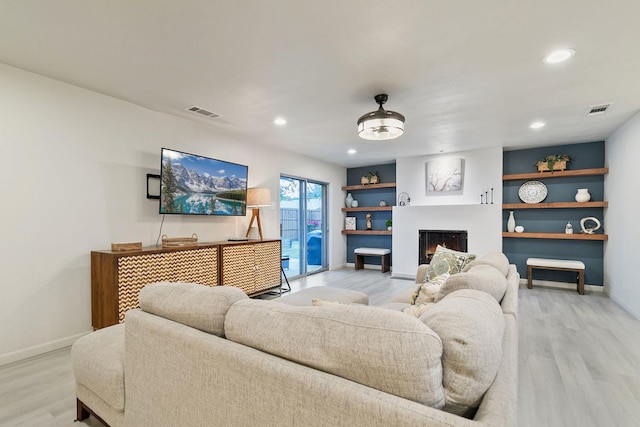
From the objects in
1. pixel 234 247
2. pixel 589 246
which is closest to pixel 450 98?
pixel 234 247

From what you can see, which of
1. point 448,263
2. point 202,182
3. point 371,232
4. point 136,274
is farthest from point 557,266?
point 136,274

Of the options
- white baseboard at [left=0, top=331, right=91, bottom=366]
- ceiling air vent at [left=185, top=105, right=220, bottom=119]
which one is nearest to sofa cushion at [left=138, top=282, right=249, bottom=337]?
white baseboard at [left=0, top=331, right=91, bottom=366]

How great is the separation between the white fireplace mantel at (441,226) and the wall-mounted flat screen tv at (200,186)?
346 cm

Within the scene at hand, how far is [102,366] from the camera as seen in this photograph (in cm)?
152

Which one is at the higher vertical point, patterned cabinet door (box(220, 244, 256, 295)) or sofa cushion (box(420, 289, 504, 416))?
sofa cushion (box(420, 289, 504, 416))

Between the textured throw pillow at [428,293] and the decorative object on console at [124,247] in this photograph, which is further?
the decorative object on console at [124,247]

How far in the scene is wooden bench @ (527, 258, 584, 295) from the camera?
15.4 ft

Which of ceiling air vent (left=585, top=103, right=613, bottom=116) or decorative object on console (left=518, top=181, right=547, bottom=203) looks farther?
decorative object on console (left=518, top=181, right=547, bottom=203)

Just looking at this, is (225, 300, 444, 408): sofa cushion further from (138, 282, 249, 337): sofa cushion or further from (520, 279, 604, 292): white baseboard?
(520, 279, 604, 292): white baseboard

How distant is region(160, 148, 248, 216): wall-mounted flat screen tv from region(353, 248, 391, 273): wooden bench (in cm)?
333

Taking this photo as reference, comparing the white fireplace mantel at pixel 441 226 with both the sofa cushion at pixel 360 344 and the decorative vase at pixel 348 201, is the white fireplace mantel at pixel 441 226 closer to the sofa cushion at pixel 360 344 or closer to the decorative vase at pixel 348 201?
the decorative vase at pixel 348 201

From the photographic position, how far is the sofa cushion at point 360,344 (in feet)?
2.59

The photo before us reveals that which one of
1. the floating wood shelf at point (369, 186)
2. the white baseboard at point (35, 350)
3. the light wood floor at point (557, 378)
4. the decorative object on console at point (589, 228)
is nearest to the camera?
the light wood floor at point (557, 378)

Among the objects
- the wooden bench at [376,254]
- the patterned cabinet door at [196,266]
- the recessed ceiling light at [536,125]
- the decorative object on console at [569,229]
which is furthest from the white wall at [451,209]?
the patterned cabinet door at [196,266]
